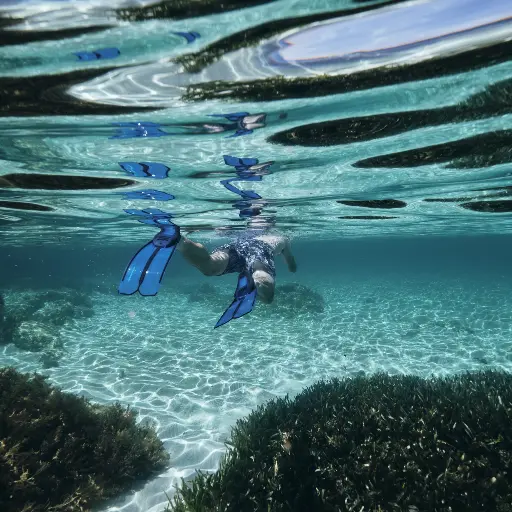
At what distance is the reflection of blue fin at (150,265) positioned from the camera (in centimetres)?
620

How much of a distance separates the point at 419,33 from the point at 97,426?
31.1 feet

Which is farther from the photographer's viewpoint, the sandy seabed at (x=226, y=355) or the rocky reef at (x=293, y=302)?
the rocky reef at (x=293, y=302)

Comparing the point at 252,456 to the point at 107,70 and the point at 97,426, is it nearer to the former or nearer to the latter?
the point at 97,426

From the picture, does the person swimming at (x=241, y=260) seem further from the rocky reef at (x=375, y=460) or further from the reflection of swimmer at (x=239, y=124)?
the rocky reef at (x=375, y=460)

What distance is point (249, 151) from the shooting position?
28.4ft

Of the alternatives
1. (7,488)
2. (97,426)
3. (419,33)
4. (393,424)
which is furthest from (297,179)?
(7,488)

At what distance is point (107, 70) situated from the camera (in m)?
5.38

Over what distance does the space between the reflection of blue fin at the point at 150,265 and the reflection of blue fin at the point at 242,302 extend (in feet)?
5.38

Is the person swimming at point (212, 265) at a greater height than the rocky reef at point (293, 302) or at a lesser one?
greater

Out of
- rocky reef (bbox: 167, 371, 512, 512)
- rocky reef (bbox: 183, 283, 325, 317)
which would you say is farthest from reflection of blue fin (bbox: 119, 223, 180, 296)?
rocky reef (bbox: 183, 283, 325, 317)

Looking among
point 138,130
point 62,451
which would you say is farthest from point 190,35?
point 62,451

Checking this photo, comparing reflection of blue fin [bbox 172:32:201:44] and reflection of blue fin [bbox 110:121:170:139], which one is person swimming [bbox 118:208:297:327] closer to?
reflection of blue fin [bbox 110:121:170:139]

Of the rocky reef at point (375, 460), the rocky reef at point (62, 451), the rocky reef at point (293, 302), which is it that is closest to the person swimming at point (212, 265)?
the rocky reef at point (375, 460)

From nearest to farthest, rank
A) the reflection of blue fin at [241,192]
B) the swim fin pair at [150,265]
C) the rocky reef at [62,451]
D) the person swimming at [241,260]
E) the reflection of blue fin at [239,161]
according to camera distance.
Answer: the rocky reef at [62,451] → the swim fin pair at [150,265] → the person swimming at [241,260] → the reflection of blue fin at [239,161] → the reflection of blue fin at [241,192]
